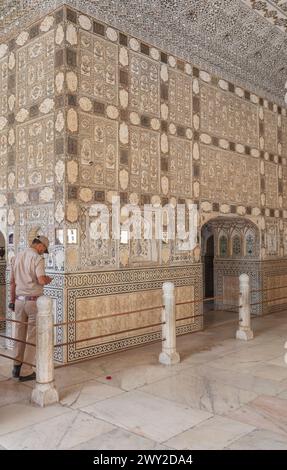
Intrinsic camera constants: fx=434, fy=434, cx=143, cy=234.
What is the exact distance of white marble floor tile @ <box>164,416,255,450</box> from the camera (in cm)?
321

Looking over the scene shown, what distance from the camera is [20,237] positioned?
20.4 ft

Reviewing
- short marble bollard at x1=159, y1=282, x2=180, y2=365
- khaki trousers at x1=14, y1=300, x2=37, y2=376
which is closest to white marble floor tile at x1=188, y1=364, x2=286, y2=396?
short marble bollard at x1=159, y1=282, x2=180, y2=365

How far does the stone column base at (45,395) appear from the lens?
160 inches

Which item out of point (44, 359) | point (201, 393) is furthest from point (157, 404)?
point (44, 359)

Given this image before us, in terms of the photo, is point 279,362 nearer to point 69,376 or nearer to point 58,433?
point 69,376

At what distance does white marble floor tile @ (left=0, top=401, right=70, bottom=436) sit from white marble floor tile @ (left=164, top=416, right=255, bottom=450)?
1.16 metres

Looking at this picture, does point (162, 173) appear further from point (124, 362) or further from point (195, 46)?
point (124, 362)

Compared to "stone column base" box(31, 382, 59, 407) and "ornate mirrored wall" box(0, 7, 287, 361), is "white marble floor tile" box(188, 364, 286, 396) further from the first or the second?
"stone column base" box(31, 382, 59, 407)

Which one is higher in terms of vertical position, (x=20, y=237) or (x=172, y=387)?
(x=20, y=237)

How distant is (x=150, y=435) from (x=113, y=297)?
9.17ft

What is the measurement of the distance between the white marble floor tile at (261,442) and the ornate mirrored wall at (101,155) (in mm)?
2721

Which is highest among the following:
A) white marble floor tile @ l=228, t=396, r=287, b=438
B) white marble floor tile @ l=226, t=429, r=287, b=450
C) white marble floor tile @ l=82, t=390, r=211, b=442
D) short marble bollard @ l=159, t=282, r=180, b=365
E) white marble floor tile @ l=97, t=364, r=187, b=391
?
short marble bollard @ l=159, t=282, r=180, b=365

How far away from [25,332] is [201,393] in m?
2.06
